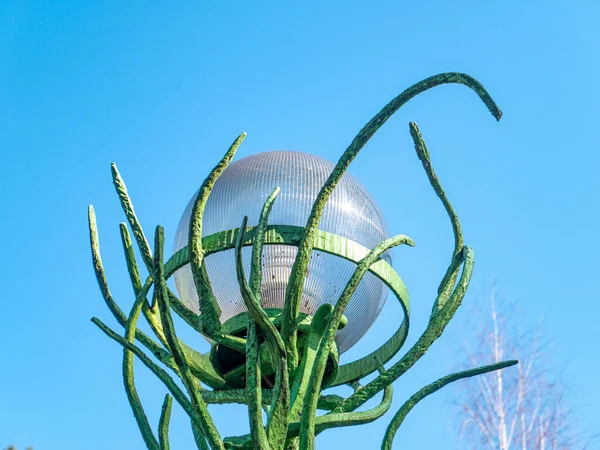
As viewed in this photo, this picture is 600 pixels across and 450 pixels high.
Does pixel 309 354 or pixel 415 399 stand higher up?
pixel 309 354

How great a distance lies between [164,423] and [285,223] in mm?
991

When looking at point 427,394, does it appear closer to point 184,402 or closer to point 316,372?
point 316,372

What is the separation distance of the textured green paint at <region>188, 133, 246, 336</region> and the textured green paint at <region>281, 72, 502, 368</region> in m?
0.28

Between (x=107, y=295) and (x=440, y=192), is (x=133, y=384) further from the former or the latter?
(x=440, y=192)

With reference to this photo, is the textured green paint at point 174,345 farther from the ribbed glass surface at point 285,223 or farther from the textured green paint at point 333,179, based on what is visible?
the ribbed glass surface at point 285,223

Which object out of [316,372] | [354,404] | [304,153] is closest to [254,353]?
[316,372]

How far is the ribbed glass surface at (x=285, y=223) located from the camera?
4258 mm

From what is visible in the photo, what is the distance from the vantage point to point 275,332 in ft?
11.8

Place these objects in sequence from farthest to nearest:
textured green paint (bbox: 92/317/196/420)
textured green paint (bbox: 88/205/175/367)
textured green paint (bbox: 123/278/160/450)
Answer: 1. textured green paint (bbox: 88/205/175/367)
2. textured green paint (bbox: 123/278/160/450)
3. textured green paint (bbox: 92/317/196/420)

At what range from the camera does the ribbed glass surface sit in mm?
4258

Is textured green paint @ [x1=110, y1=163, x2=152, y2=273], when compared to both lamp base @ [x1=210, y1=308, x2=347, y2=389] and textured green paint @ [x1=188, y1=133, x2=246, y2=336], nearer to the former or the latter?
textured green paint @ [x1=188, y1=133, x2=246, y2=336]

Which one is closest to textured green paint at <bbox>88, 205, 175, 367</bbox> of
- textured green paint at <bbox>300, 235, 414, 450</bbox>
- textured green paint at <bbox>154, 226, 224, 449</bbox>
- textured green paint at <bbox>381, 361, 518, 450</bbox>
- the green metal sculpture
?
the green metal sculpture

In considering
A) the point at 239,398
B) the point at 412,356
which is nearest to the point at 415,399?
the point at 412,356

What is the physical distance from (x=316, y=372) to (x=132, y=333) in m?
0.80
